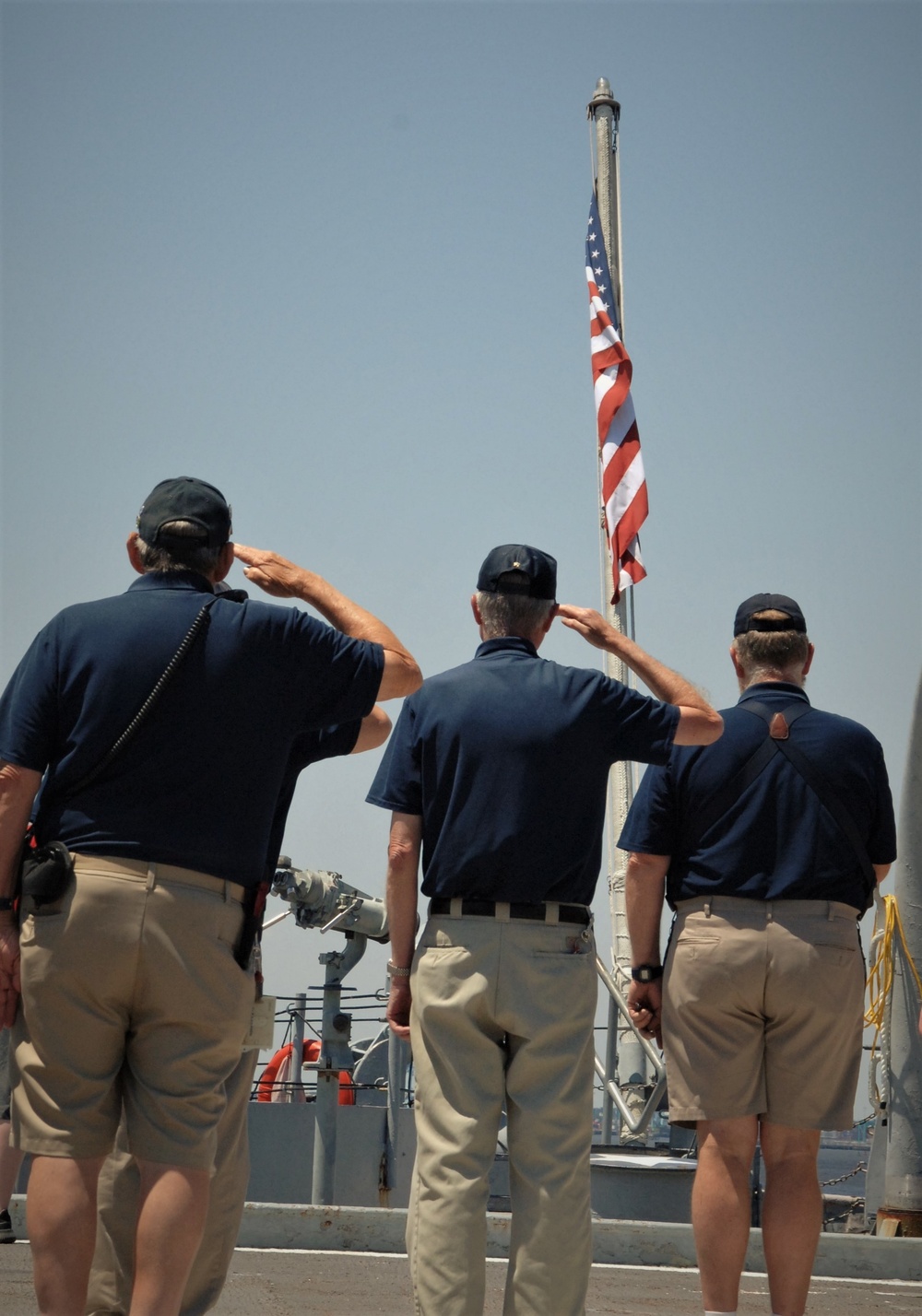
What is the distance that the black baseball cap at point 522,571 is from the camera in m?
3.90

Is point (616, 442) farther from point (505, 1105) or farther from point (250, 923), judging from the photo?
point (250, 923)

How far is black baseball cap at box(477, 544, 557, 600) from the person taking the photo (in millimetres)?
3904

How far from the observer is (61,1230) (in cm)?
282

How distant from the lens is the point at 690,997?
3984 mm

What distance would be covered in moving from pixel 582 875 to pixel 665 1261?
2560mm

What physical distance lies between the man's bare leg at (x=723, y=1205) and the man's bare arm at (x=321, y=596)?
1.61 meters

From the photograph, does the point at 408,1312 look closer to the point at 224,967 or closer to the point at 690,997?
the point at 690,997

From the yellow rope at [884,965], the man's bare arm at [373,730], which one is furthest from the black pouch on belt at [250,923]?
the yellow rope at [884,965]

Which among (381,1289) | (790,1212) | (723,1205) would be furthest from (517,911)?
(381,1289)

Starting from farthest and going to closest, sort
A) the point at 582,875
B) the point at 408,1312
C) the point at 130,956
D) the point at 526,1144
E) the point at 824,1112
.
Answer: the point at 408,1312 < the point at 824,1112 < the point at 582,875 < the point at 526,1144 < the point at 130,956

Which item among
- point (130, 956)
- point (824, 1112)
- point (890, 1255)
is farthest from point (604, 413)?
point (130, 956)

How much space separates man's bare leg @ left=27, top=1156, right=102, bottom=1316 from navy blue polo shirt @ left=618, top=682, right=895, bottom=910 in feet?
5.86

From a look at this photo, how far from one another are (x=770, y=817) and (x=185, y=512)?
6.24ft

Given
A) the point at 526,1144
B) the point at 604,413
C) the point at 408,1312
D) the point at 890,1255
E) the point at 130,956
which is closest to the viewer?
the point at 130,956
